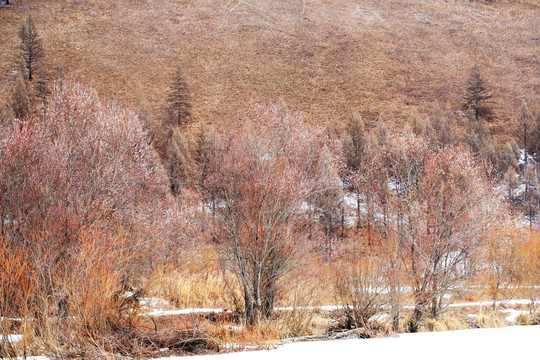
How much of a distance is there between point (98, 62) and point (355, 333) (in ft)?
199

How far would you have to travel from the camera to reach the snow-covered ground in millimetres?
7000

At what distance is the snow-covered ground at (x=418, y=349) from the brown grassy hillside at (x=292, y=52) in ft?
155

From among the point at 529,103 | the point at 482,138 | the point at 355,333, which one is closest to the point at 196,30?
the point at 482,138

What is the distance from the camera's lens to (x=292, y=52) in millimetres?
69125

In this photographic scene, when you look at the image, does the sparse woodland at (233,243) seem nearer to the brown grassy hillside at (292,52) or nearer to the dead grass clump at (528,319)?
the dead grass clump at (528,319)

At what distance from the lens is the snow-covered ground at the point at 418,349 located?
23.0ft

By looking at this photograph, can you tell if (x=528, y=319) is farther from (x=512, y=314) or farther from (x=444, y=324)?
(x=444, y=324)

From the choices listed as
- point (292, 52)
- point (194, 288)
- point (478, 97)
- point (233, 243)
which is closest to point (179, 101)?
point (292, 52)

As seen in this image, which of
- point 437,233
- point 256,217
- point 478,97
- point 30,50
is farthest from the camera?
point 478,97

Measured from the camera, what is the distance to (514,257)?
539 inches

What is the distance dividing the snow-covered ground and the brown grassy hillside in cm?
4731

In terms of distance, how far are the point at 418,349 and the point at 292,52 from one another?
6590 centimetres

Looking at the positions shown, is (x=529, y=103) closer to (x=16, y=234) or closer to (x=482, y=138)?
(x=482, y=138)

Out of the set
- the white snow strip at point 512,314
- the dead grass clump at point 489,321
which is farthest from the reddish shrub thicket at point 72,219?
the white snow strip at point 512,314
